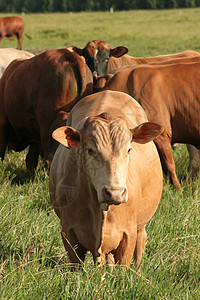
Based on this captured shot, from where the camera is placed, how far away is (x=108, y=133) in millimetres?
2664

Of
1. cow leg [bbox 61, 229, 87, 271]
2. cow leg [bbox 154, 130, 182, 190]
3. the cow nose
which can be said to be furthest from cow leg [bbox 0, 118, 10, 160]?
the cow nose

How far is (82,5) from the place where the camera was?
64.8 meters

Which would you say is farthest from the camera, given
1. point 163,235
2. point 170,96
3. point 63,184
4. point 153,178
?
point 170,96

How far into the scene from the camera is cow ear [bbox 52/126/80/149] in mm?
2781

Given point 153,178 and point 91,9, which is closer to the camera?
point 153,178

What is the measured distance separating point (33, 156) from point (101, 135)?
3.81 meters

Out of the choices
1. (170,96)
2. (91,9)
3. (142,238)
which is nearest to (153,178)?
(142,238)

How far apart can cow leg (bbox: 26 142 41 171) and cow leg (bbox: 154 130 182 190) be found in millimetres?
1661

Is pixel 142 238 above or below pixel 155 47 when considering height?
above

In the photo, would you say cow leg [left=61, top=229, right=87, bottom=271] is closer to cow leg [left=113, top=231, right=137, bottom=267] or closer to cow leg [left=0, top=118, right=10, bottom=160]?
cow leg [left=113, top=231, right=137, bottom=267]

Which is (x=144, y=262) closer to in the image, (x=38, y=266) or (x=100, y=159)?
(x=38, y=266)

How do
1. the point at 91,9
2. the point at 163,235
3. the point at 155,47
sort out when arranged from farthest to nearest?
1. the point at 91,9
2. the point at 155,47
3. the point at 163,235

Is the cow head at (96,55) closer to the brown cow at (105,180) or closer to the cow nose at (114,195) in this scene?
the brown cow at (105,180)

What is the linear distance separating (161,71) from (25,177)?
1.95 metres
